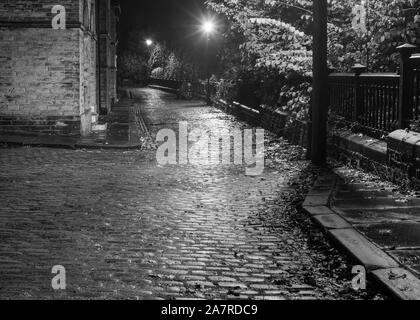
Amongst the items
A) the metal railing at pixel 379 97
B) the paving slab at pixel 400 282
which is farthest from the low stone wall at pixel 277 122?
the paving slab at pixel 400 282

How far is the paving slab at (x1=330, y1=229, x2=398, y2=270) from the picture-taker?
4.95m

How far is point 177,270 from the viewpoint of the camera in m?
5.14

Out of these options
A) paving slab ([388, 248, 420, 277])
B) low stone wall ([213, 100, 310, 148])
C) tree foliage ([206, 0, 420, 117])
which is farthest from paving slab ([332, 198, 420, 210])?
tree foliage ([206, 0, 420, 117])

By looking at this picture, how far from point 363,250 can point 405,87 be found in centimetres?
434

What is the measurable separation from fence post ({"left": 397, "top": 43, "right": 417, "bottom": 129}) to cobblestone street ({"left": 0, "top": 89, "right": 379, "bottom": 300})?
1879 mm

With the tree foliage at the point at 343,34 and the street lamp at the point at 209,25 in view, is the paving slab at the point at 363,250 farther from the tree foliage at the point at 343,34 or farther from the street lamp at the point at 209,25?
the street lamp at the point at 209,25

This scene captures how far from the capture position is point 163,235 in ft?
20.7

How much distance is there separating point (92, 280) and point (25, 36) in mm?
12331

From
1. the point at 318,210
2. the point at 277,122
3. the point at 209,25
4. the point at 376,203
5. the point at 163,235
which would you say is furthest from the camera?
the point at 209,25

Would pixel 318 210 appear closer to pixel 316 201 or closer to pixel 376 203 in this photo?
pixel 316 201

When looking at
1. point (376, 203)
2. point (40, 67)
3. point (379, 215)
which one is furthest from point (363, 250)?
point (40, 67)

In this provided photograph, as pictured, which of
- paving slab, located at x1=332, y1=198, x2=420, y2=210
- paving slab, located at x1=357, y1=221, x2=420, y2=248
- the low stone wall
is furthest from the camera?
the low stone wall

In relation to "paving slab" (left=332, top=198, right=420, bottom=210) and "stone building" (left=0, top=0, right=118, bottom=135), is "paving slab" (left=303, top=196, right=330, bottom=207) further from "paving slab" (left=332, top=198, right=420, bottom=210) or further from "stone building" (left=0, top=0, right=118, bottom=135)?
"stone building" (left=0, top=0, right=118, bottom=135)

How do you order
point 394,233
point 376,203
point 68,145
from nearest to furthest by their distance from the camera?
1. point 394,233
2. point 376,203
3. point 68,145
